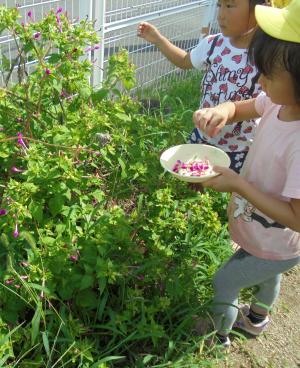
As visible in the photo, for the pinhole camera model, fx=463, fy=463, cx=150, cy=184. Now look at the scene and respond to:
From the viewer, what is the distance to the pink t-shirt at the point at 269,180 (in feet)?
5.06

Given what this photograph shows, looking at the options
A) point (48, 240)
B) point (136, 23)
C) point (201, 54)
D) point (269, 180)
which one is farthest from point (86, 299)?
point (136, 23)

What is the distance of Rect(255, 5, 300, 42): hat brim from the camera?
1349 mm

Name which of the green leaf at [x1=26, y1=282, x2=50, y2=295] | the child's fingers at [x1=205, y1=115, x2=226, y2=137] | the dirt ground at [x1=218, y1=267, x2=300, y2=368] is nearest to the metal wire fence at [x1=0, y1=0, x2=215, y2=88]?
the child's fingers at [x1=205, y1=115, x2=226, y2=137]

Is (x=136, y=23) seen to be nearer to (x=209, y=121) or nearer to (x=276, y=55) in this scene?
(x=209, y=121)

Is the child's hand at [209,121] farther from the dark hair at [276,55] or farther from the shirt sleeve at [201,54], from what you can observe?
the shirt sleeve at [201,54]

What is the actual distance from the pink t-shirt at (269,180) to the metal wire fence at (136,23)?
1.14 meters

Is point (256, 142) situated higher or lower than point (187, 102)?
higher

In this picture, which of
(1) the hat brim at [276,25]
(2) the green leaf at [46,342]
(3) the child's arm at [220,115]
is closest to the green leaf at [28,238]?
(2) the green leaf at [46,342]

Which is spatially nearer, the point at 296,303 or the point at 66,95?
the point at 66,95

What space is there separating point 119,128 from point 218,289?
0.80 metres

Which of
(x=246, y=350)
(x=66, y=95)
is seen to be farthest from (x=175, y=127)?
(x=246, y=350)

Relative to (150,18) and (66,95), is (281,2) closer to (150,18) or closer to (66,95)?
(66,95)

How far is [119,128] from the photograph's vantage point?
2.01 meters

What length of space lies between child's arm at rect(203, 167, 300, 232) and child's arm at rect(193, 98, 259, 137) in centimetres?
22
